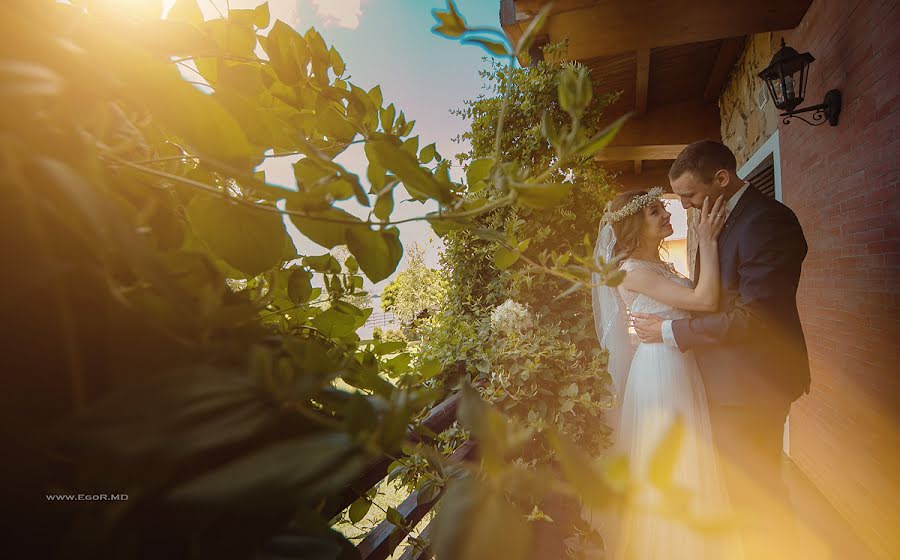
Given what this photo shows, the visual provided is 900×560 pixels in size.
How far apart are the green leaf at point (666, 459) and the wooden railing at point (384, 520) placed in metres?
0.21

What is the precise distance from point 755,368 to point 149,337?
2.90 metres

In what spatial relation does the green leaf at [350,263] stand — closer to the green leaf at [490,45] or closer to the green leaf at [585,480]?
the green leaf at [490,45]

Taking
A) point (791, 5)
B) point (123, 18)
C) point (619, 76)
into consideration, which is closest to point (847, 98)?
point (791, 5)

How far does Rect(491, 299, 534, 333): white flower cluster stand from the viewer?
93.6 inches

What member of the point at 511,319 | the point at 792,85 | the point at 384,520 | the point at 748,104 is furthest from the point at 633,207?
the point at 748,104

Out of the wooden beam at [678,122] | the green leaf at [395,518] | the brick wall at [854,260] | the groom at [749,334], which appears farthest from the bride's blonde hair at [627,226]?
the wooden beam at [678,122]

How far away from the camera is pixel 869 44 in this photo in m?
2.52

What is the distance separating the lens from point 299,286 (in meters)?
0.49

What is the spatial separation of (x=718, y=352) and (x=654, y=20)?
2.59 metres

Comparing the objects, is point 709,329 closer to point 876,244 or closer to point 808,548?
point 876,244

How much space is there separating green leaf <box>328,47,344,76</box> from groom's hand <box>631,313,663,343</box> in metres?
2.80

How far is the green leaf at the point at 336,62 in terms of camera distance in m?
0.54

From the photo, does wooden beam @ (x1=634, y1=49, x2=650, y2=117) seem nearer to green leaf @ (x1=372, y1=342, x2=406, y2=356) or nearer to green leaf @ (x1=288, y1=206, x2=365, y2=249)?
green leaf @ (x1=372, y1=342, x2=406, y2=356)

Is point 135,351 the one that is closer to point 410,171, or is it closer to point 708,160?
point 410,171
